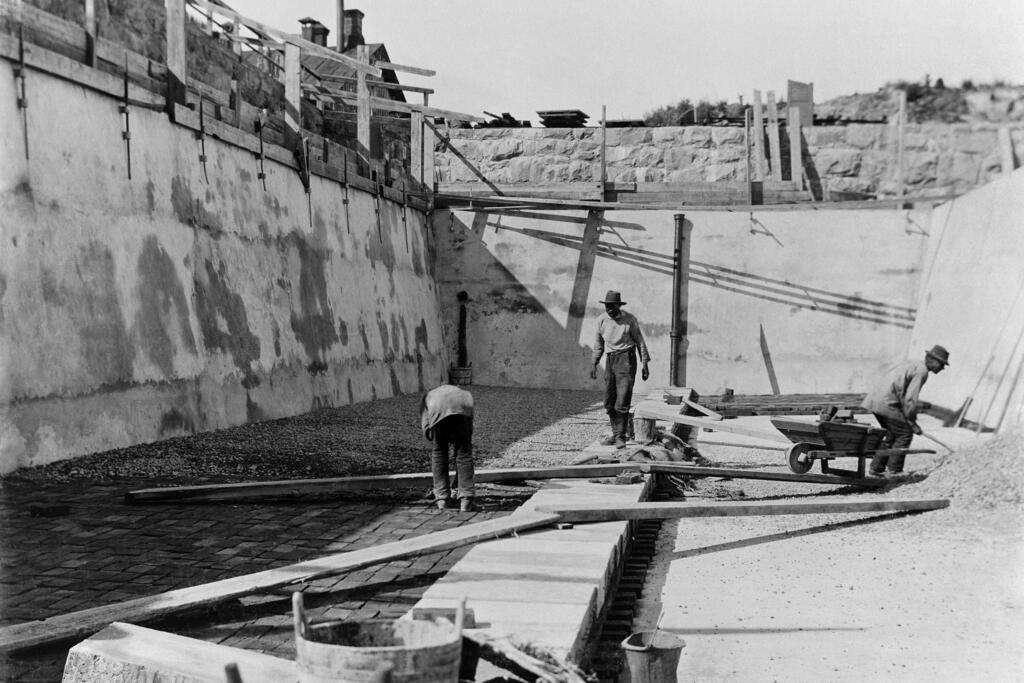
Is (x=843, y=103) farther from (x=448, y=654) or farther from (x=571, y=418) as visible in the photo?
(x=448, y=654)

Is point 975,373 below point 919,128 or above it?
below

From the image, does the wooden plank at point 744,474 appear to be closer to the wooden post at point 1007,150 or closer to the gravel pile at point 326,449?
the gravel pile at point 326,449

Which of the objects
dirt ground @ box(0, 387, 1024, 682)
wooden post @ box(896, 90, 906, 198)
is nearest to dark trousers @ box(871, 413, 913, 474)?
dirt ground @ box(0, 387, 1024, 682)

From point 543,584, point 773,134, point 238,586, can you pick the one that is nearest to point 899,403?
point 543,584

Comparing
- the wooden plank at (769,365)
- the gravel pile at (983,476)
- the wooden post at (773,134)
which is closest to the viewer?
the gravel pile at (983,476)

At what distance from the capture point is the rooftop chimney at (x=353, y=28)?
134 ft

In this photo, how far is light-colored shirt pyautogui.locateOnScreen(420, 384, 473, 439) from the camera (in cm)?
710

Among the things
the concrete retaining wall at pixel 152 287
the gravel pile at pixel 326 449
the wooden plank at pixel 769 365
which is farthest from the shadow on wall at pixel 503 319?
the gravel pile at pixel 326 449

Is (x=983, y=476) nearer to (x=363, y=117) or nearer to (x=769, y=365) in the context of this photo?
(x=769, y=365)

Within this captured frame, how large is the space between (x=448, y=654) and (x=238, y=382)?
31.7 feet

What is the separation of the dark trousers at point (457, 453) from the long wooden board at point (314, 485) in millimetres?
404

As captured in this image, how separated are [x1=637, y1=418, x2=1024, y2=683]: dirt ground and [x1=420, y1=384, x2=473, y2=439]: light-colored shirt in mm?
1767

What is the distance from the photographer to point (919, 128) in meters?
22.3

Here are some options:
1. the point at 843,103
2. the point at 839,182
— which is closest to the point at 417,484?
the point at 839,182
